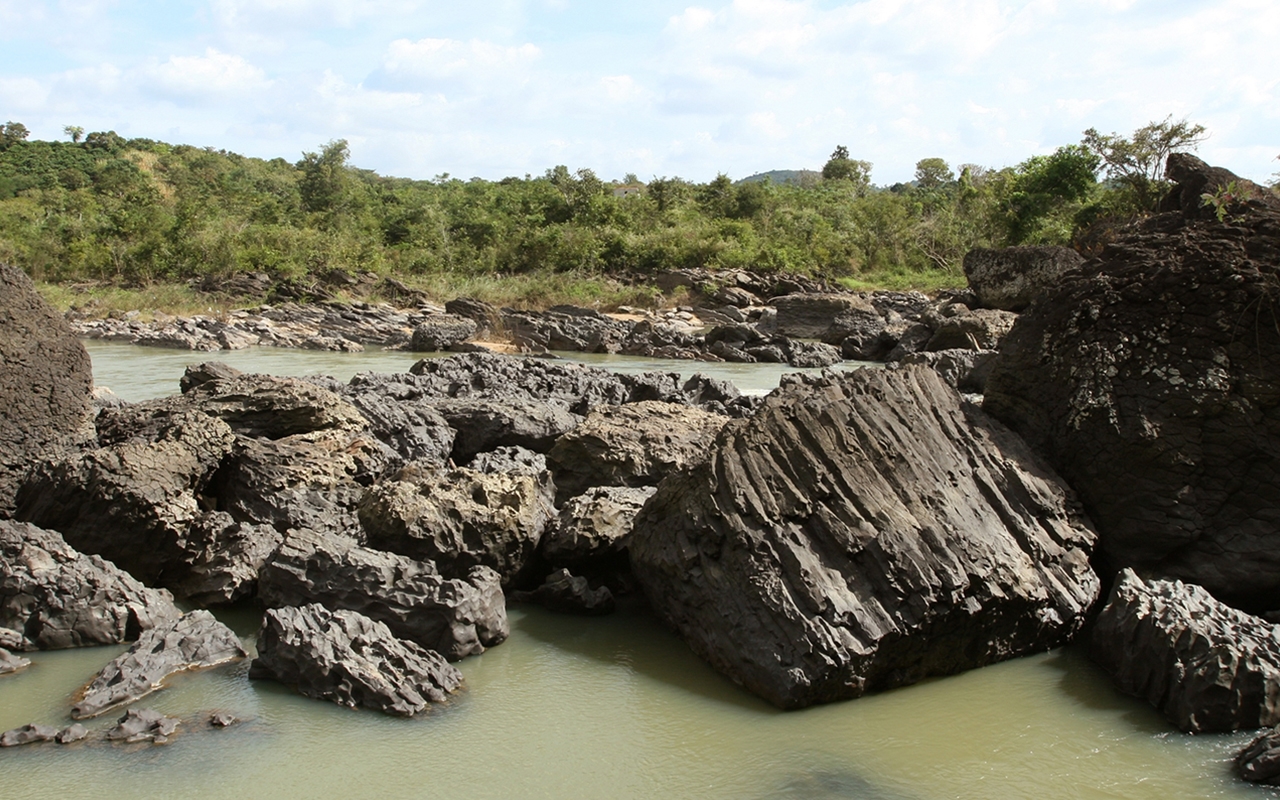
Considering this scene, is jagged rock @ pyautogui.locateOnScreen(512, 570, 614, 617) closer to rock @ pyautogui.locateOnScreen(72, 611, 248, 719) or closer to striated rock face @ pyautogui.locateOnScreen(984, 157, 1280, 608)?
rock @ pyautogui.locateOnScreen(72, 611, 248, 719)

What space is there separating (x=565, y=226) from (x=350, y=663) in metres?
32.1

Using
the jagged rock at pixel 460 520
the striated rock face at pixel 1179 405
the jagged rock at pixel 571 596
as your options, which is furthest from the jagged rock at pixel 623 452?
the striated rock face at pixel 1179 405

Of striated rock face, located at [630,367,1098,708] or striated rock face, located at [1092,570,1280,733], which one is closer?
striated rock face, located at [1092,570,1280,733]

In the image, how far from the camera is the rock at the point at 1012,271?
65.1 ft

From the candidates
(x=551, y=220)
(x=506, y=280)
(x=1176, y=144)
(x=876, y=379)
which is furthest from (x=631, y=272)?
(x=876, y=379)

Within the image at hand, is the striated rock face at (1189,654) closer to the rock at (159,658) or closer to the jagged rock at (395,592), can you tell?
the jagged rock at (395,592)

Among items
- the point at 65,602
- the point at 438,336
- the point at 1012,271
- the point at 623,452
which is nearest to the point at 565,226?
the point at 438,336

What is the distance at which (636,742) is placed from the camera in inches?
151

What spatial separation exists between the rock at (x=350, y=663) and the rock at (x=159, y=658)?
30 centimetres

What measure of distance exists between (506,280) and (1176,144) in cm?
1859

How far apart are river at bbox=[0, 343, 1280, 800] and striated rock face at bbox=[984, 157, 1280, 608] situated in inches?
30.0

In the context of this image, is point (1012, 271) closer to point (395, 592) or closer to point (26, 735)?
point (395, 592)

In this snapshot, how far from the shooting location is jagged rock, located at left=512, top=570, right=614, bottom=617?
5051 mm

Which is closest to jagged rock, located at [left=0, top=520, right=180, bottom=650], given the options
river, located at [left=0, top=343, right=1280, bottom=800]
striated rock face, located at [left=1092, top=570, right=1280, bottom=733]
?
river, located at [left=0, top=343, right=1280, bottom=800]
